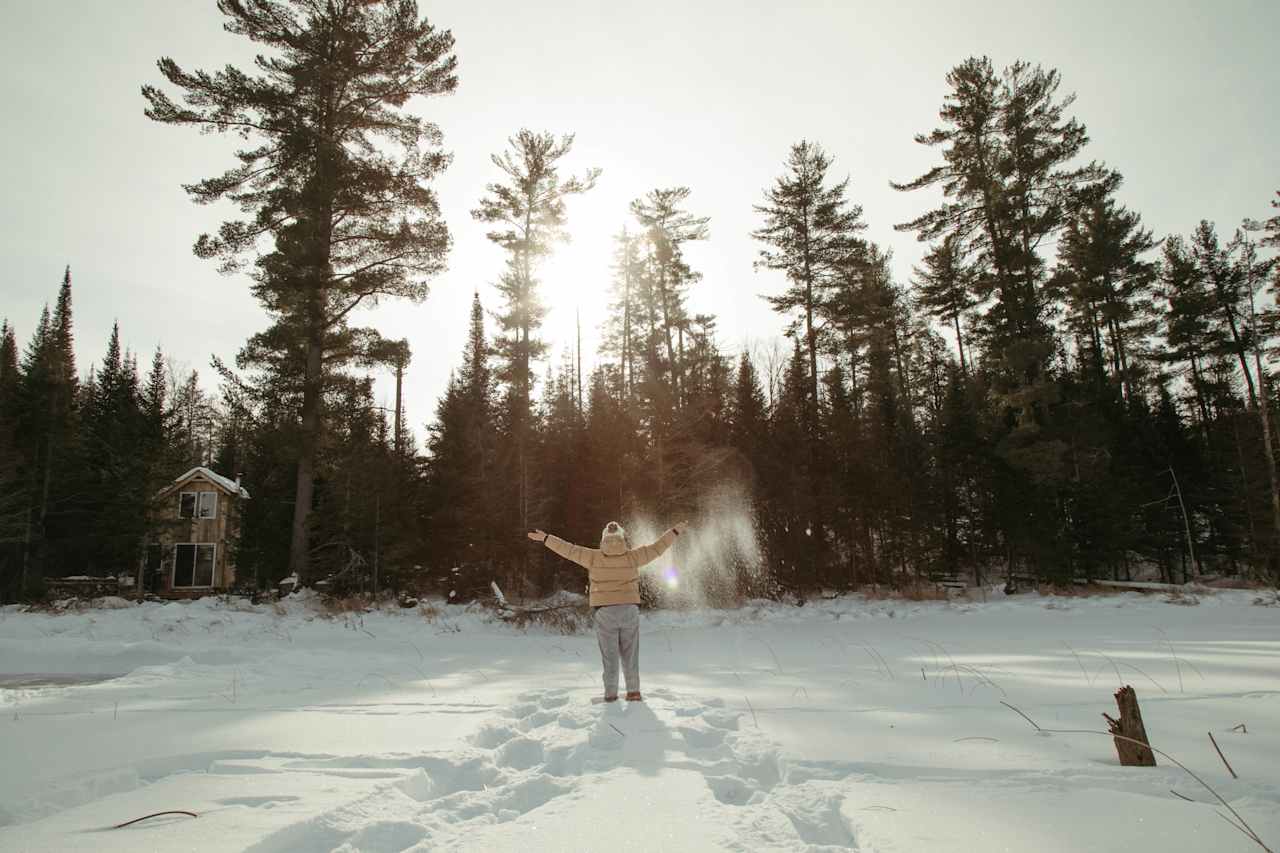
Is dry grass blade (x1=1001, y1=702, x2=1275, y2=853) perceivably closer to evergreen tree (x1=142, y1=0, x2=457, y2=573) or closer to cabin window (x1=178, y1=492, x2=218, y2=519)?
evergreen tree (x1=142, y1=0, x2=457, y2=573)

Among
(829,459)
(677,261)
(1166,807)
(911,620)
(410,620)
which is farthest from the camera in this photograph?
(677,261)

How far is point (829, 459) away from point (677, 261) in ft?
39.8

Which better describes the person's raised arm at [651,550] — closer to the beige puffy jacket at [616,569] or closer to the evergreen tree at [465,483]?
the beige puffy jacket at [616,569]

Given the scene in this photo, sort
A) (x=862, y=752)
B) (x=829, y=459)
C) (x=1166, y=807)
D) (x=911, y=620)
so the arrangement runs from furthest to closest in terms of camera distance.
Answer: (x=829, y=459) < (x=911, y=620) < (x=862, y=752) < (x=1166, y=807)

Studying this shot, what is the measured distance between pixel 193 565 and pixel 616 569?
3241 centimetres

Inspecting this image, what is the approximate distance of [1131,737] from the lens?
3.19 meters

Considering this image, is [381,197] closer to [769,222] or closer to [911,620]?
[769,222]

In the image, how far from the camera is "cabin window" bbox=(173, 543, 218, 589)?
100.0 ft

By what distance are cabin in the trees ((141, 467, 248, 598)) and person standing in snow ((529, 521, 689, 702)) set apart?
2969 centimetres

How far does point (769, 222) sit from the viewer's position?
26406 mm

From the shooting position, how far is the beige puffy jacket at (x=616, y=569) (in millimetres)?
6531

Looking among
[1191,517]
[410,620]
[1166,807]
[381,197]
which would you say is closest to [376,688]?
[1166,807]

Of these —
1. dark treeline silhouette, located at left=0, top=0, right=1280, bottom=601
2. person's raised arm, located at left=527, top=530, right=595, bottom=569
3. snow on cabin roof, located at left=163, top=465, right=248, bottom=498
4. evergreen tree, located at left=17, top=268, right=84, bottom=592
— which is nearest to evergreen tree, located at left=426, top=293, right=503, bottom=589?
dark treeline silhouette, located at left=0, top=0, right=1280, bottom=601

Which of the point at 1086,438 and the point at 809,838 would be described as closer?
the point at 809,838
